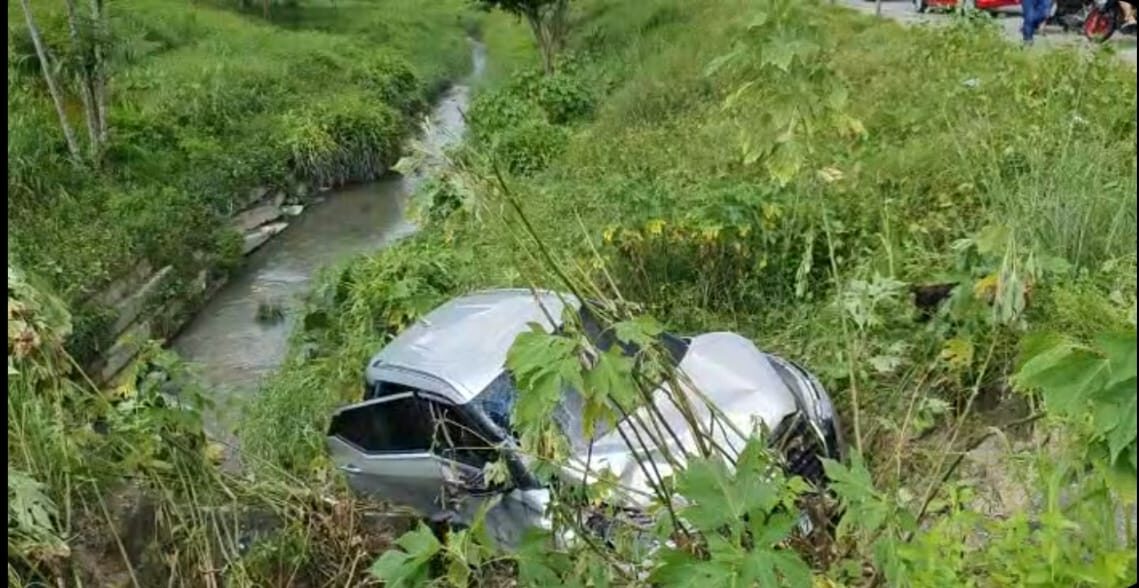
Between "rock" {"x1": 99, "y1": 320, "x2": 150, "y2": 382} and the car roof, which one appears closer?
the car roof

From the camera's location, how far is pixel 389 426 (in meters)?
6.30

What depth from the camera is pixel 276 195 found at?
52.4 feet

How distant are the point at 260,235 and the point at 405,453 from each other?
927 cm

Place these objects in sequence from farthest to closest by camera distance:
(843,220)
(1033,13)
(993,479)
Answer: (1033,13) → (843,220) → (993,479)

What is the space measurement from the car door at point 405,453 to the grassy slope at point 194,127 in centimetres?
430

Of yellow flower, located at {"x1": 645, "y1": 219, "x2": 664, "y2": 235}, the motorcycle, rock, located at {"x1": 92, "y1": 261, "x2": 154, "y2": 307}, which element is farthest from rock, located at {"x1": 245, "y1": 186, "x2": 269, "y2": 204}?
the motorcycle

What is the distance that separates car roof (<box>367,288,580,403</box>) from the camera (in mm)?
6062

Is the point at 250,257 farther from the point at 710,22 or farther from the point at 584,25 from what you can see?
the point at 584,25

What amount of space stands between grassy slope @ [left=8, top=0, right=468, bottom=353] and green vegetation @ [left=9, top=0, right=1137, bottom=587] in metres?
0.59

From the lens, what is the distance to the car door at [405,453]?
19.2 feet

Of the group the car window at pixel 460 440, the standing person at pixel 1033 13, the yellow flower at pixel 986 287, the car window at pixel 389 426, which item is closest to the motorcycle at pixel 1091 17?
the standing person at pixel 1033 13

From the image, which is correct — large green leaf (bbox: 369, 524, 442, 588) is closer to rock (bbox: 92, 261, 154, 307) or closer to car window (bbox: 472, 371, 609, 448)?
car window (bbox: 472, 371, 609, 448)

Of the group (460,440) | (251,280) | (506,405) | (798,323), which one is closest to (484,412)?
(506,405)

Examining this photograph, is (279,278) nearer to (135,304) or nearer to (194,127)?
(135,304)
